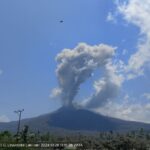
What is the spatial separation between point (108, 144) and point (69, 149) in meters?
6.72

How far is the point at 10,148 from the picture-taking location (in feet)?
238

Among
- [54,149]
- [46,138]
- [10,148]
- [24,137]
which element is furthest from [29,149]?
[46,138]

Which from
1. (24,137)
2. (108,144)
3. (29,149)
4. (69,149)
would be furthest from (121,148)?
(24,137)

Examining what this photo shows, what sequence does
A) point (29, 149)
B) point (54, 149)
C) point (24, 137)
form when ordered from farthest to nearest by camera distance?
point (24, 137), point (54, 149), point (29, 149)

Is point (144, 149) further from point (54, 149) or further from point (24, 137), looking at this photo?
point (24, 137)

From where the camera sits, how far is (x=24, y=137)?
10350 centimetres

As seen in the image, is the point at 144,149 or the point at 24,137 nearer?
the point at 144,149

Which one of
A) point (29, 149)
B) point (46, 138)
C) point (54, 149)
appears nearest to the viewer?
point (29, 149)

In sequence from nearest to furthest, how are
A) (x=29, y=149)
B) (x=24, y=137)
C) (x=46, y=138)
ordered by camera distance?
A: (x=29, y=149), (x=24, y=137), (x=46, y=138)

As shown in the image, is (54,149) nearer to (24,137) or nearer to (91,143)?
(91,143)

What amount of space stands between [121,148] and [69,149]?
8.49 m

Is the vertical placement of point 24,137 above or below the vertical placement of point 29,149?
above

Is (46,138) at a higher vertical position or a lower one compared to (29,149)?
higher

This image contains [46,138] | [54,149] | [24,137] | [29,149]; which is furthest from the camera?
[46,138]
